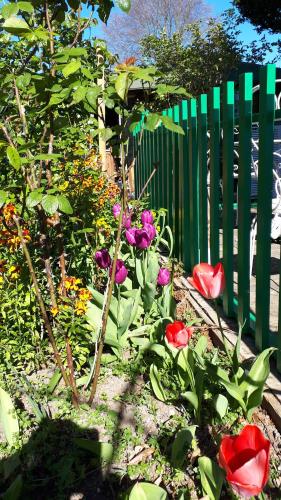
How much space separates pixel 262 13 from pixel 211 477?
16.9 metres

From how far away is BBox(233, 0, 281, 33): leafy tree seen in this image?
14812 mm

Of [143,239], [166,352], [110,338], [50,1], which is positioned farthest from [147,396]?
[50,1]

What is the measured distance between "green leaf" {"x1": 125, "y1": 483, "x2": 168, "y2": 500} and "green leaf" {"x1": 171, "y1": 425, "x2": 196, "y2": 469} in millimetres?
331

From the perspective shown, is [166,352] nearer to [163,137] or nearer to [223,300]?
[223,300]

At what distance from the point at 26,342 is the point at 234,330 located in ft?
3.62

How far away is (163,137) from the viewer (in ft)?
14.3

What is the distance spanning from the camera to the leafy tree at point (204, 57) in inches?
568

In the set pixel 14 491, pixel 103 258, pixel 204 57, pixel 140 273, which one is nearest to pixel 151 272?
pixel 140 273

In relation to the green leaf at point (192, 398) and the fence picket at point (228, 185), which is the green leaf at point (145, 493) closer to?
the green leaf at point (192, 398)

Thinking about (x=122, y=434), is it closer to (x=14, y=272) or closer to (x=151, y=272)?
(x=14, y=272)

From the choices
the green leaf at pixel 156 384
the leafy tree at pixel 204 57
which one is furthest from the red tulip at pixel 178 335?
the leafy tree at pixel 204 57

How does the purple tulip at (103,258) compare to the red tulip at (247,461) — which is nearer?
the red tulip at (247,461)

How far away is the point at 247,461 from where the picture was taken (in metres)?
0.78

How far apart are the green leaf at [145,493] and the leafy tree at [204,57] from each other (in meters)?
14.0
